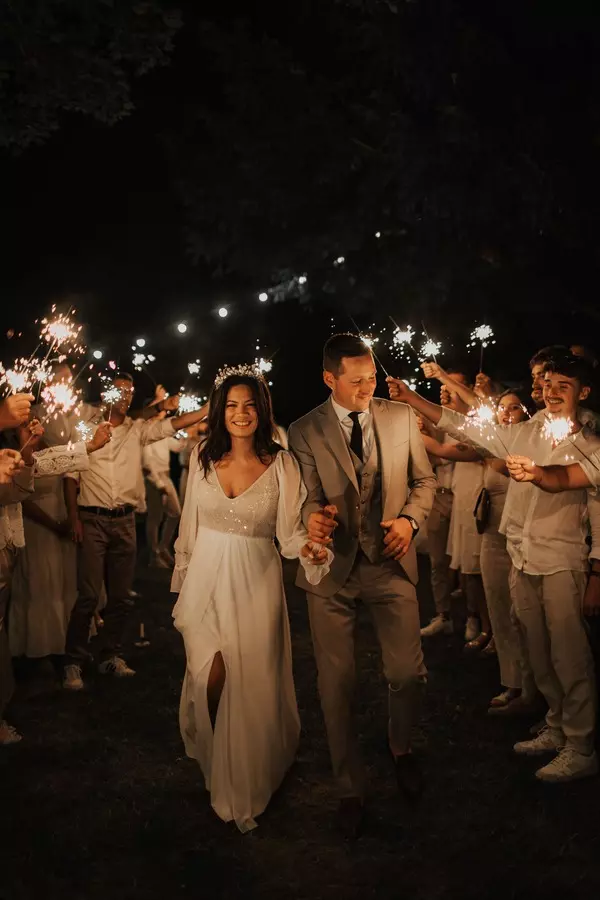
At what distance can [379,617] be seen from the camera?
17.4ft

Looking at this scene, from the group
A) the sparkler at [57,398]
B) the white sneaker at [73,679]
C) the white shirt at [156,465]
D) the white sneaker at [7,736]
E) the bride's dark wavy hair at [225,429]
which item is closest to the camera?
the bride's dark wavy hair at [225,429]

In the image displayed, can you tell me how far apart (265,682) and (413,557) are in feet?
3.64

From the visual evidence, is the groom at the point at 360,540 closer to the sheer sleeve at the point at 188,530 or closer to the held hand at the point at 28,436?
Result: the sheer sleeve at the point at 188,530

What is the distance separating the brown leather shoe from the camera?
15.8 ft

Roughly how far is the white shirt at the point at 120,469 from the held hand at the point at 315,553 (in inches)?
131

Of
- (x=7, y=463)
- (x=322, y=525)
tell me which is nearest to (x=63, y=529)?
(x=7, y=463)

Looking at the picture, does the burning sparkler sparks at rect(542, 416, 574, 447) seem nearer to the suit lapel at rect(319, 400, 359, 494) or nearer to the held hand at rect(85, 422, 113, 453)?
the suit lapel at rect(319, 400, 359, 494)

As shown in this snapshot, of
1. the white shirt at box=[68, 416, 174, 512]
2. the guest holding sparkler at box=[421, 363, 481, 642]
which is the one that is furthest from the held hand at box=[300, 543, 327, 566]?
the guest holding sparkler at box=[421, 363, 481, 642]

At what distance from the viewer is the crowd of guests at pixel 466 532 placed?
5.55m

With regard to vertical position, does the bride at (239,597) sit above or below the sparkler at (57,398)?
below

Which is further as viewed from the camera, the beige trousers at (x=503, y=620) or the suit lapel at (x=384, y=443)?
the beige trousers at (x=503, y=620)

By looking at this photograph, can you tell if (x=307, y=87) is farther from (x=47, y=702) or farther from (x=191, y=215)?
(x=47, y=702)

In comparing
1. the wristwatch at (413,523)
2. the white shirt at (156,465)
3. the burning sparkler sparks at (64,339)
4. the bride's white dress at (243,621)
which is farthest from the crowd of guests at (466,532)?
the white shirt at (156,465)

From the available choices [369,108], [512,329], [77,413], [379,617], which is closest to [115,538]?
[77,413]
